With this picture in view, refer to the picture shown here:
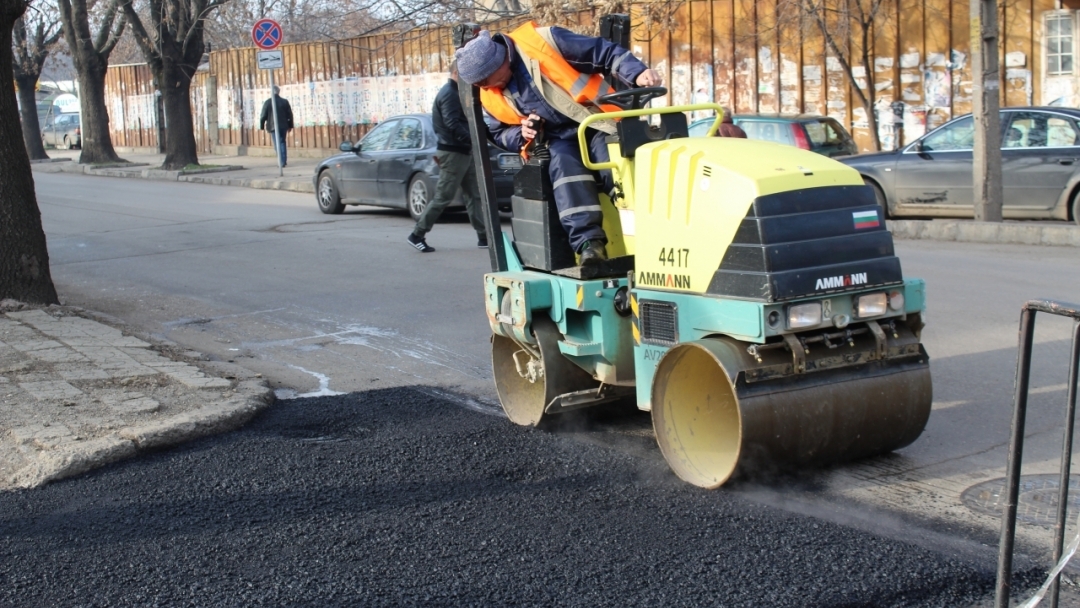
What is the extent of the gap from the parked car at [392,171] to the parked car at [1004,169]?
496cm

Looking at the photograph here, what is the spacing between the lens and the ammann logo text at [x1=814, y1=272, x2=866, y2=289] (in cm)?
439

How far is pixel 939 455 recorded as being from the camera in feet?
16.9

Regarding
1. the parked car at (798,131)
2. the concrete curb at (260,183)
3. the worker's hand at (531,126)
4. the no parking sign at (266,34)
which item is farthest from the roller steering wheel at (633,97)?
the no parking sign at (266,34)

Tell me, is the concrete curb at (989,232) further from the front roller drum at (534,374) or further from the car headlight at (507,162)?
the front roller drum at (534,374)

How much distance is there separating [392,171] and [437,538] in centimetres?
1155

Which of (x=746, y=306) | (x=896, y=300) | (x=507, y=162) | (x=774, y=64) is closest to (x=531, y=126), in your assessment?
(x=746, y=306)

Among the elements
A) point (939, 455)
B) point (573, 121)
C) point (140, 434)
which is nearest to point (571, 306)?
point (573, 121)

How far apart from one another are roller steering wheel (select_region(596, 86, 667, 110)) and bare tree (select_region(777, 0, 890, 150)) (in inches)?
587

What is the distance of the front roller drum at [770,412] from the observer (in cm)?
438

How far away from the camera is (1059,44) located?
17891 mm

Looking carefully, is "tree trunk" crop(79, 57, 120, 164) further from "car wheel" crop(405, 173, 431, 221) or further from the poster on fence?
"car wheel" crop(405, 173, 431, 221)

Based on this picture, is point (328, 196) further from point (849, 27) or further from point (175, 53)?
point (175, 53)

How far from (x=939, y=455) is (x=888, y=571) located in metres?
1.51

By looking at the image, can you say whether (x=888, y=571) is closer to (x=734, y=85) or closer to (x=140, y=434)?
(x=140, y=434)
